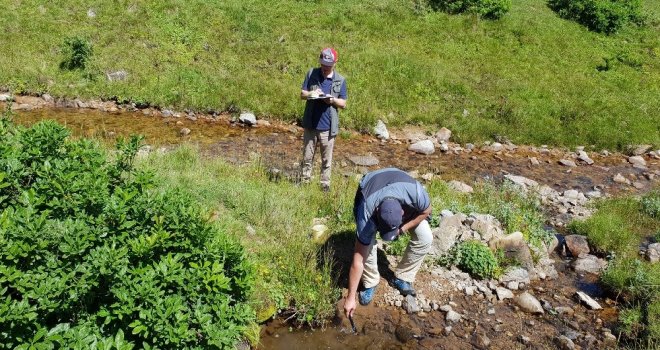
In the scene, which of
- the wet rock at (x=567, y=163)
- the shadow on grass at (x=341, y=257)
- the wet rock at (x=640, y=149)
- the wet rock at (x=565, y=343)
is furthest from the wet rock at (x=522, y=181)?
the shadow on grass at (x=341, y=257)

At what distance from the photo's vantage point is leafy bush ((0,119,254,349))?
3.58 meters

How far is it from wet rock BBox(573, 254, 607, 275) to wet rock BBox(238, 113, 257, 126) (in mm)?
8778

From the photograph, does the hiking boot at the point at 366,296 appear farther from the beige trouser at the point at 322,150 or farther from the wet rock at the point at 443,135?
the wet rock at the point at 443,135

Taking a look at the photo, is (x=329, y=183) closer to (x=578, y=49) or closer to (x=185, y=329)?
(x=185, y=329)

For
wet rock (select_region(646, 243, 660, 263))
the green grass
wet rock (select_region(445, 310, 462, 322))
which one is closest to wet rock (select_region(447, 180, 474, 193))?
the green grass

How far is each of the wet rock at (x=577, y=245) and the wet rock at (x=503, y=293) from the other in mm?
2089

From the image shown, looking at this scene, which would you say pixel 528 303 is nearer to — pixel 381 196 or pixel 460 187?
pixel 381 196

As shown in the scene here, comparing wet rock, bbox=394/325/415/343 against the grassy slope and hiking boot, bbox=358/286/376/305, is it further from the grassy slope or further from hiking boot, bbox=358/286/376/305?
the grassy slope

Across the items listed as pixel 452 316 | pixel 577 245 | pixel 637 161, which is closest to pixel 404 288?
pixel 452 316

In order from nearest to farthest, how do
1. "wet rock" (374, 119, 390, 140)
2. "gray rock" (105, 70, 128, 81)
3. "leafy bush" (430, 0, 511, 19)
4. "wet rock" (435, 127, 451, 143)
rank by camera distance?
"wet rock" (374, 119, 390, 140) < "wet rock" (435, 127, 451, 143) < "gray rock" (105, 70, 128, 81) < "leafy bush" (430, 0, 511, 19)

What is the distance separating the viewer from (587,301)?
7035 mm

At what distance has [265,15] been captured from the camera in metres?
17.2

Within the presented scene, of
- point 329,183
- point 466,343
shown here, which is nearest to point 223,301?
point 466,343

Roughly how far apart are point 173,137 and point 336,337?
821 centimetres
